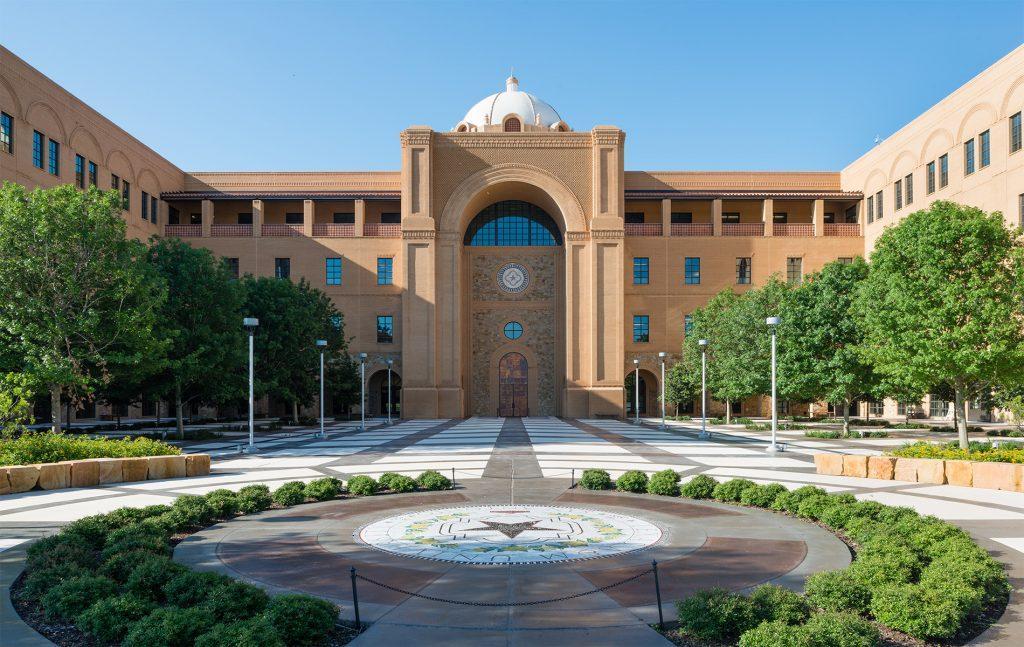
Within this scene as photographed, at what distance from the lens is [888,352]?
71.9ft

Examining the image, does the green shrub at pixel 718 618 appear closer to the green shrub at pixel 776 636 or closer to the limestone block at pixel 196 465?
the green shrub at pixel 776 636

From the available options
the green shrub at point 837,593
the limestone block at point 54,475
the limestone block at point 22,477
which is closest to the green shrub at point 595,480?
the green shrub at point 837,593

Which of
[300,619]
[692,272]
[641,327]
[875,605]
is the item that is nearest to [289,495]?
[300,619]

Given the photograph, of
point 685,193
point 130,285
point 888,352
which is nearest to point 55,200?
point 130,285

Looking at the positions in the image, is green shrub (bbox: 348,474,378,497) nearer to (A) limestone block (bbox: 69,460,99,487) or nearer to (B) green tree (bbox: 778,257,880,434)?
(A) limestone block (bbox: 69,460,99,487)

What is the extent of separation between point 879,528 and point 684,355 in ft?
124

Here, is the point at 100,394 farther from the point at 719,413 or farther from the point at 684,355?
the point at 719,413

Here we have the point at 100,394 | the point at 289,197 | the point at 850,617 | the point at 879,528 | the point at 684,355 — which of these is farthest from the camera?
the point at 289,197

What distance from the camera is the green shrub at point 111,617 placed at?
6383mm

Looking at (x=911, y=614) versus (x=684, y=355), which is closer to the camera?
(x=911, y=614)

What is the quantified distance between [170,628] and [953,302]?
70.5 ft

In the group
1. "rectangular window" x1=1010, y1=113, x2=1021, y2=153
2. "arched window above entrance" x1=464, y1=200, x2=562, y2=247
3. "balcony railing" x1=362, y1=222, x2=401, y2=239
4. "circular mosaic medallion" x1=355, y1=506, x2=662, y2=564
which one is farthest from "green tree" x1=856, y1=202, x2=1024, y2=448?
"balcony railing" x1=362, y1=222, x2=401, y2=239

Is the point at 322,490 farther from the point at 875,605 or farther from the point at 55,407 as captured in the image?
the point at 55,407

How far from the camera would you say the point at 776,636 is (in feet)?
19.2
